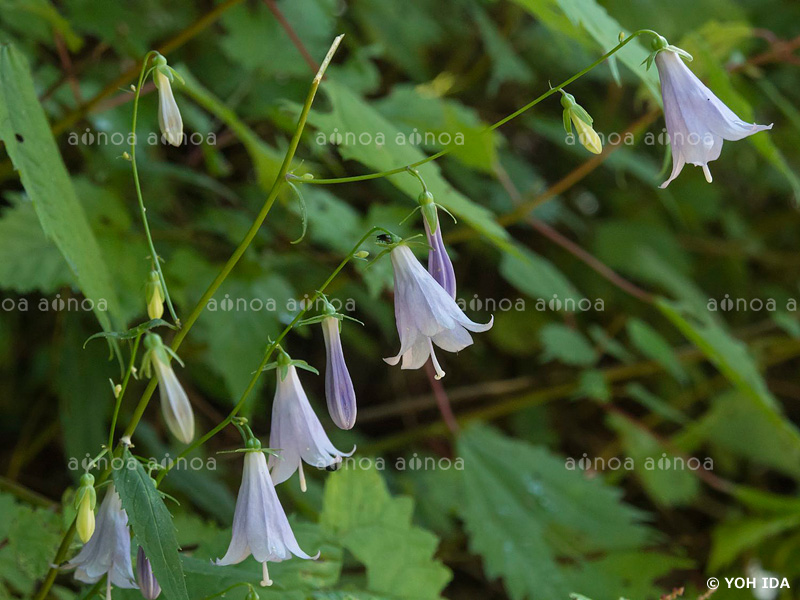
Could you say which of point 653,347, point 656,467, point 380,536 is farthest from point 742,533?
point 380,536

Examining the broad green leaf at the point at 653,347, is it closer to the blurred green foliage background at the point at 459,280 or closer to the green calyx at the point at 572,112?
the blurred green foliage background at the point at 459,280

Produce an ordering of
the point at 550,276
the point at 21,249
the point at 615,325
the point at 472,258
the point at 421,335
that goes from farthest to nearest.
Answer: the point at 472,258, the point at 615,325, the point at 550,276, the point at 21,249, the point at 421,335

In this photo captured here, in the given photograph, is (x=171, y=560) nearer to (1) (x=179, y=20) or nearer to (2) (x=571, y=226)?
(1) (x=179, y=20)

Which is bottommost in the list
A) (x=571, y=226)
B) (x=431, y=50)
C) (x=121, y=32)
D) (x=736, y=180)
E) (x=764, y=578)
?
(x=764, y=578)

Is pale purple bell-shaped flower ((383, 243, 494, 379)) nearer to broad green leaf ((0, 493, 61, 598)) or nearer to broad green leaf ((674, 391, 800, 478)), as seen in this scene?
broad green leaf ((0, 493, 61, 598))

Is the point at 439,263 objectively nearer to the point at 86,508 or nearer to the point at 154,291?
the point at 154,291

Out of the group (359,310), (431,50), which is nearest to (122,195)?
(359,310)
